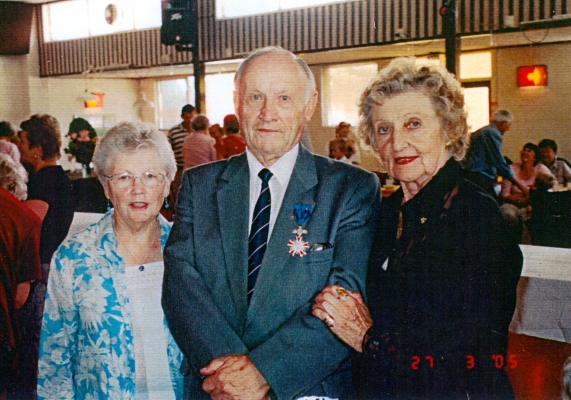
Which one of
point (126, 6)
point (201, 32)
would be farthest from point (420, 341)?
point (126, 6)

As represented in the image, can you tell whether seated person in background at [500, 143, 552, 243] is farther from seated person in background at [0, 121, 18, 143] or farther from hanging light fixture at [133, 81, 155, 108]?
hanging light fixture at [133, 81, 155, 108]

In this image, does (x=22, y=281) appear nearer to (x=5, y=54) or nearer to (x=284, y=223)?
(x=284, y=223)

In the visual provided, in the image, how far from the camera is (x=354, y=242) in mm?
1409

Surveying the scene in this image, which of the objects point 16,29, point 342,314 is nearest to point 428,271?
point 342,314

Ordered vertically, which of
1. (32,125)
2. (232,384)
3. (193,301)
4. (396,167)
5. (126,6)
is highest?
(126,6)

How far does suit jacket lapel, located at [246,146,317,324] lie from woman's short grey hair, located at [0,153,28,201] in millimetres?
1422

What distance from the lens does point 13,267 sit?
2230 millimetres

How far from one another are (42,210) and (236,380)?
5.00 ft

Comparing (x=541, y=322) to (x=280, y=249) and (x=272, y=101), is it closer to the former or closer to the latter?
(x=280, y=249)

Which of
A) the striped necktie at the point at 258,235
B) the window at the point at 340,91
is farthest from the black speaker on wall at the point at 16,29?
the striped necktie at the point at 258,235

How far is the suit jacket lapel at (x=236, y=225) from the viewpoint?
4.71 ft

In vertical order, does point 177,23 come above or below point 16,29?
below

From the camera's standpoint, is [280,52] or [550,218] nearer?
[280,52]

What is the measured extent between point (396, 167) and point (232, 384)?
612 mm
